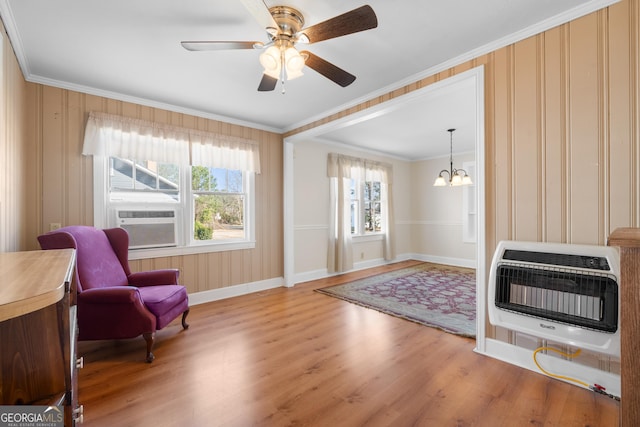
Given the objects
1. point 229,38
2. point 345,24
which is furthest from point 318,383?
point 229,38

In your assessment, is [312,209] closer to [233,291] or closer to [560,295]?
[233,291]

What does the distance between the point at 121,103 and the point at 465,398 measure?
4153mm

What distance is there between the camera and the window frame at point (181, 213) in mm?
2990

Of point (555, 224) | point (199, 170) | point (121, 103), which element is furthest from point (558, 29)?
point (121, 103)

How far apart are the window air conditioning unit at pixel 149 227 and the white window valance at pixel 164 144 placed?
0.63 meters

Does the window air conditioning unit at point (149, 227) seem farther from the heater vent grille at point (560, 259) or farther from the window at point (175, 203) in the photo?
the heater vent grille at point (560, 259)

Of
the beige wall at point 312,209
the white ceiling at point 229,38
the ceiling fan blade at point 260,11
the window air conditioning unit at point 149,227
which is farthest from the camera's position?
the beige wall at point 312,209

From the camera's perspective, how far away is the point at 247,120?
157 inches

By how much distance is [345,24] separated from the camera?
5.27ft

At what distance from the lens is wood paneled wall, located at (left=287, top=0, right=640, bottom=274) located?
1.73 metres

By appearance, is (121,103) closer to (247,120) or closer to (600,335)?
(247,120)

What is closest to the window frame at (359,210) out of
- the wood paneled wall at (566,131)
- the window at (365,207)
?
the window at (365,207)

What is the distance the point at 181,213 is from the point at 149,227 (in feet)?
1.27

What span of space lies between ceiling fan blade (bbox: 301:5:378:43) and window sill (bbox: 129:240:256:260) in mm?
2820
